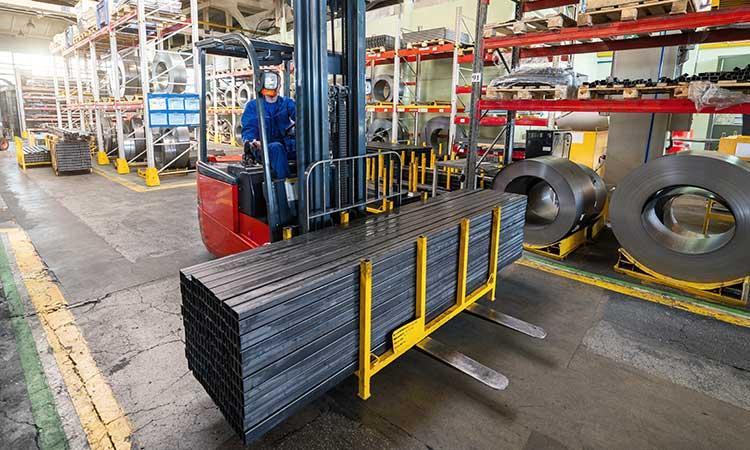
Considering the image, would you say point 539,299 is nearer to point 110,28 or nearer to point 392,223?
point 392,223

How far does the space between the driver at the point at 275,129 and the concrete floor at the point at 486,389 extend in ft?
5.33

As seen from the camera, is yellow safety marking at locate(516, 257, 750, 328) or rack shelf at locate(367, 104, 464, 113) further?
rack shelf at locate(367, 104, 464, 113)

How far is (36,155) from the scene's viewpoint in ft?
40.2

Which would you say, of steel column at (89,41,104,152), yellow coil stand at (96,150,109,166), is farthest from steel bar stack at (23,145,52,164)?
steel column at (89,41,104,152)

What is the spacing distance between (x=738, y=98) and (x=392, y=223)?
3.43 meters

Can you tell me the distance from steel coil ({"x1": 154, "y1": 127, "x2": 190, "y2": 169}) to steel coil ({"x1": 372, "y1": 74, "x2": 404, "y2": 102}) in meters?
5.97

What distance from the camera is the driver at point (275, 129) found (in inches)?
158

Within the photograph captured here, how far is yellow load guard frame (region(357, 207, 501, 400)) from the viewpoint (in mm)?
2369

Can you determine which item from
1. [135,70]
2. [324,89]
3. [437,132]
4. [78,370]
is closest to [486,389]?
[324,89]

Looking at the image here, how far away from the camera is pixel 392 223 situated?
3234mm

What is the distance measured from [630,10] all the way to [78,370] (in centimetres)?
566

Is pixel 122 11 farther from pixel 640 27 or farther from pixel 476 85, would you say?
pixel 640 27

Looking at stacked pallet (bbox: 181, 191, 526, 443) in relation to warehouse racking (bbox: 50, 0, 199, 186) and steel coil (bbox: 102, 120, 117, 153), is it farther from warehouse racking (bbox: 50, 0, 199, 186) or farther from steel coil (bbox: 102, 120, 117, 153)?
steel coil (bbox: 102, 120, 117, 153)

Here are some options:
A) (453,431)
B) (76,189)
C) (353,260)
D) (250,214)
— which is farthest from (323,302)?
(76,189)
